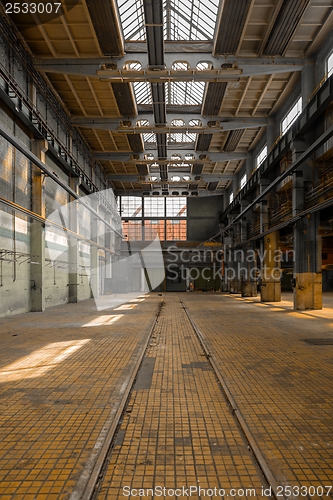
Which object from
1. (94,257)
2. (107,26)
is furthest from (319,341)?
(94,257)

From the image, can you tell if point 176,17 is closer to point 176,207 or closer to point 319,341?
point 319,341

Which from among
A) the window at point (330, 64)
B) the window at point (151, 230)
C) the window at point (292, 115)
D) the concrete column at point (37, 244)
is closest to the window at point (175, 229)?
the window at point (151, 230)

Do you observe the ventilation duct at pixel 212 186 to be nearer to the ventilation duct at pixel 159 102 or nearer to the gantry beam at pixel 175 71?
the ventilation duct at pixel 159 102

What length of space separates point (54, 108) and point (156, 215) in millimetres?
21345

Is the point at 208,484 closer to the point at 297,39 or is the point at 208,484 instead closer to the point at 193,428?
the point at 193,428

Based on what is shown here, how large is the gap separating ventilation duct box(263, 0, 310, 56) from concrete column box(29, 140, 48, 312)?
9.88 metres

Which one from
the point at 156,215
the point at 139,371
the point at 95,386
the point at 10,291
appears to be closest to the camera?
the point at 95,386

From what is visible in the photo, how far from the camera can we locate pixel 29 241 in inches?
614

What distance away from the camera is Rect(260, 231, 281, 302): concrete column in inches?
826

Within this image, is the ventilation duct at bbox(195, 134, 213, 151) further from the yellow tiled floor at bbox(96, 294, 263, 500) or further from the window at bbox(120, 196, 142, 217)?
the yellow tiled floor at bbox(96, 294, 263, 500)

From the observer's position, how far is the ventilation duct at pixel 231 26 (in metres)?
12.0

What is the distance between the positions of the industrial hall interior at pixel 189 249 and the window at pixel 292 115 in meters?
0.13

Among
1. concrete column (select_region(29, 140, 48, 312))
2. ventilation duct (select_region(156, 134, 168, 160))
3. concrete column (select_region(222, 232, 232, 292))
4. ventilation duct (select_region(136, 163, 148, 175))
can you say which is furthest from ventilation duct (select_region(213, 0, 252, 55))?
concrete column (select_region(222, 232, 232, 292))

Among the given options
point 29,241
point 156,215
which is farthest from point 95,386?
point 156,215
